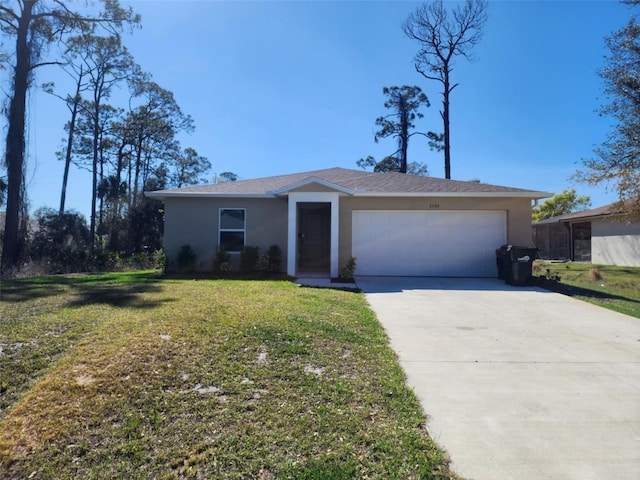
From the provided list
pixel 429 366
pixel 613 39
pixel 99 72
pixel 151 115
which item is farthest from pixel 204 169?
pixel 429 366

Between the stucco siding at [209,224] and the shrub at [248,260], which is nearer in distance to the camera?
the shrub at [248,260]

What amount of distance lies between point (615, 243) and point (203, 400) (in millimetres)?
22153

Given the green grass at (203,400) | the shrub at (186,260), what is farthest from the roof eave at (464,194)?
the green grass at (203,400)

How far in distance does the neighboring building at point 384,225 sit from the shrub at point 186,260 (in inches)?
8.5

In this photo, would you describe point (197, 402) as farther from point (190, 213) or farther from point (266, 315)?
point (190, 213)

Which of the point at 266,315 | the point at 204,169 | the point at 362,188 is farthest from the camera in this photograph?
the point at 204,169

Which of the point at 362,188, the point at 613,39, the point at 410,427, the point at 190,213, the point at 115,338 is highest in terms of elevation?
the point at 613,39

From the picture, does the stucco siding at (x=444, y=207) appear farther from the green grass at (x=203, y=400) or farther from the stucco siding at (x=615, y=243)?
the stucco siding at (x=615, y=243)

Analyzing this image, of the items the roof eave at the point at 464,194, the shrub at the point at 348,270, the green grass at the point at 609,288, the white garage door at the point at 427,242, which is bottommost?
the green grass at the point at 609,288

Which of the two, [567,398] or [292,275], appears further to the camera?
[292,275]

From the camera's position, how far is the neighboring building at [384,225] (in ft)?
38.8

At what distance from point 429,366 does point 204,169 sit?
34.0 m

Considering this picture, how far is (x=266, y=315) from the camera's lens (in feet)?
17.5

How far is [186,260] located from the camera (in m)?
12.1
